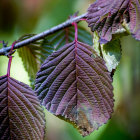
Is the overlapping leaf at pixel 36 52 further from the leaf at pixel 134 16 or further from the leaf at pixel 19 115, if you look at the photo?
the leaf at pixel 134 16

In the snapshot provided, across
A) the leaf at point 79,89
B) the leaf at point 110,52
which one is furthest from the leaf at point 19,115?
the leaf at point 110,52

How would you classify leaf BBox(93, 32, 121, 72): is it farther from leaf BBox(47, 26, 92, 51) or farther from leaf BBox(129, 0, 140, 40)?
leaf BBox(47, 26, 92, 51)

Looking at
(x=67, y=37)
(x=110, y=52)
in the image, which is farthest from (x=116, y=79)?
(x=110, y=52)

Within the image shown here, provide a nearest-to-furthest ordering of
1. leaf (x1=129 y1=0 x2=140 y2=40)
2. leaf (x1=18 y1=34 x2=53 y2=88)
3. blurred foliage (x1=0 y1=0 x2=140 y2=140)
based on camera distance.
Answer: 1. leaf (x1=129 y1=0 x2=140 y2=40)
2. leaf (x1=18 y1=34 x2=53 y2=88)
3. blurred foliage (x1=0 y1=0 x2=140 y2=140)

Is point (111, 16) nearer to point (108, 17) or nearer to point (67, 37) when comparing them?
point (108, 17)

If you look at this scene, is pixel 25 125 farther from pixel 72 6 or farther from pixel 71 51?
pixel 72 6

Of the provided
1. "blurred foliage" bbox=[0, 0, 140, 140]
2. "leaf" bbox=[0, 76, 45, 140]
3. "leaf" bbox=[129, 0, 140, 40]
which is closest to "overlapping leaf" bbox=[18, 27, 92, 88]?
"leaf" bbox=[0, 76, 45, 140]
